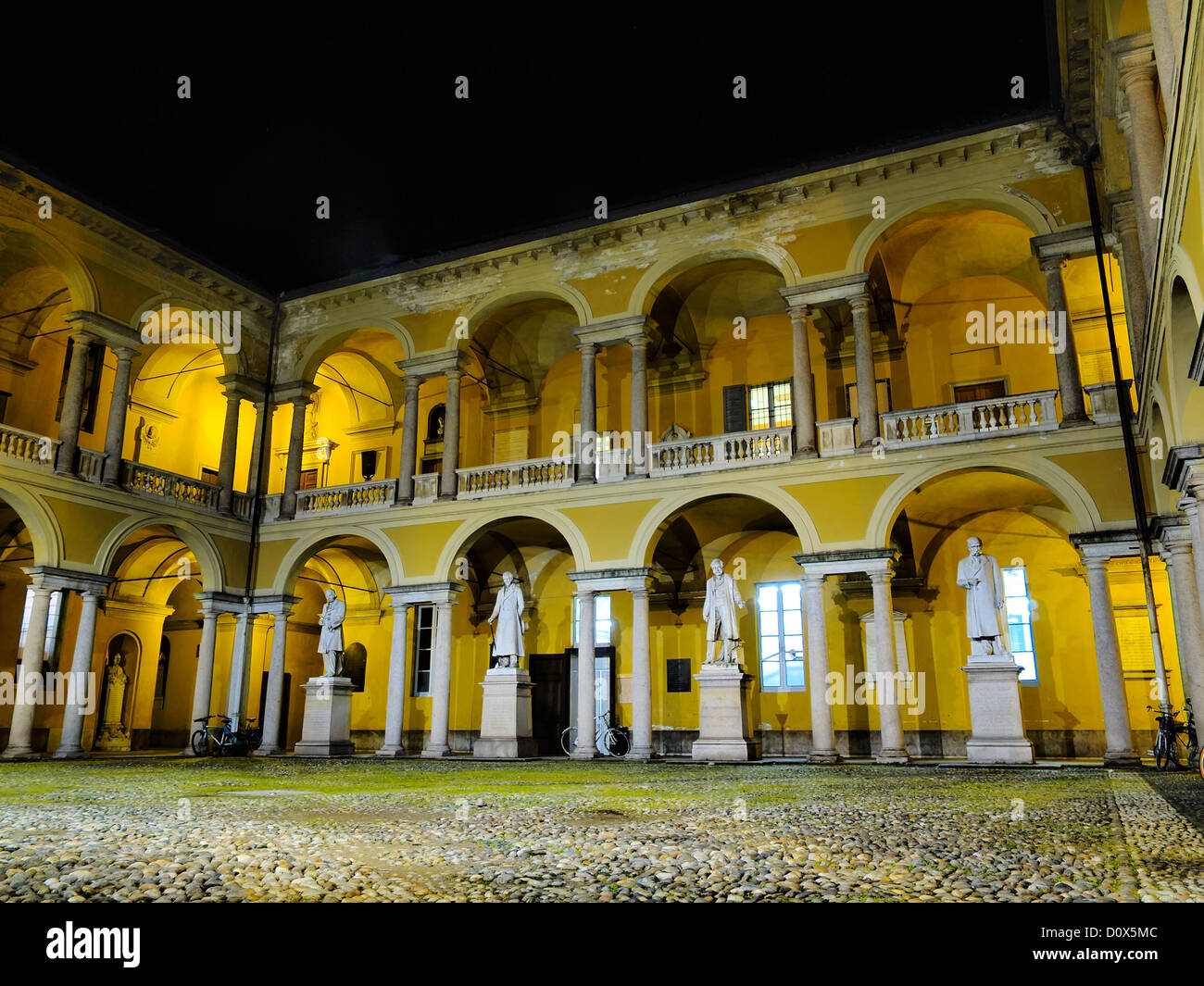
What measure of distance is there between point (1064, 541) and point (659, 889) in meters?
17.1

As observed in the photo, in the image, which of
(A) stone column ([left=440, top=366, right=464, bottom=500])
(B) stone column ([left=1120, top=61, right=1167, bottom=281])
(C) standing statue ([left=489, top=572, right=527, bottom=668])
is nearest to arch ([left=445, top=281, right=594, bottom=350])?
(A) stone column ([left=440, top=366, right=464, bottom=500])

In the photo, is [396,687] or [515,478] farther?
[515,478]

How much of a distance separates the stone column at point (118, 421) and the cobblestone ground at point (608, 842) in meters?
9.40

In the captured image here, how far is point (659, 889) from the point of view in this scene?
3.68 meters

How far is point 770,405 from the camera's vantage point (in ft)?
67.6

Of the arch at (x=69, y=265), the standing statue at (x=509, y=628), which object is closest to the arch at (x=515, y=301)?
the standing statue at (x=509, y=628)

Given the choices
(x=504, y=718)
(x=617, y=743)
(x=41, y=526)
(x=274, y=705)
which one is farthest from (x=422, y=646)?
(x=41, y=526)

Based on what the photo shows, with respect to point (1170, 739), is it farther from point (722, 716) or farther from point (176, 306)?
point (176, 306)

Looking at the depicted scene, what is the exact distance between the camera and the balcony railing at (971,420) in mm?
14578

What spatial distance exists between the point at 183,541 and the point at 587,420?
9361 millimetres

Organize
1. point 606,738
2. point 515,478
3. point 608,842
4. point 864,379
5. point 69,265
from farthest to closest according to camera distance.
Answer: point 606,738
point 515,478
point 69,265
point 864,379
point 608,842

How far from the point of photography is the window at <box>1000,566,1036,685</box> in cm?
1781

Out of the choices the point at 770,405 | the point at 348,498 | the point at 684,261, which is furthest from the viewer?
the point at 770,405

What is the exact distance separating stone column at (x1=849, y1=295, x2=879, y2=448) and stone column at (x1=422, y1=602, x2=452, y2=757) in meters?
9.11
